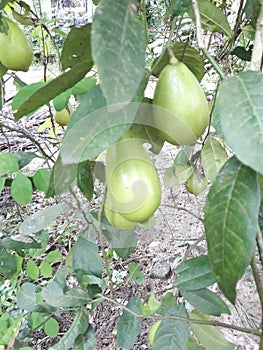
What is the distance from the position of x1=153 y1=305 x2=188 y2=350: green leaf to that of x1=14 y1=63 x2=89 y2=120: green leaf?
435 mm

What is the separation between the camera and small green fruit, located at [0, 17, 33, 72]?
789 millimetres

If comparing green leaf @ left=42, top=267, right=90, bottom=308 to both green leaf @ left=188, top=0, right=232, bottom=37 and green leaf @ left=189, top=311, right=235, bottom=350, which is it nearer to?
green leaf @ left=189, top=311, right=235, bottom=350

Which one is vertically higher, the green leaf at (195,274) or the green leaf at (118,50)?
the green leaf at (118,50)

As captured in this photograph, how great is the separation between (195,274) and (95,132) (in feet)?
1.29

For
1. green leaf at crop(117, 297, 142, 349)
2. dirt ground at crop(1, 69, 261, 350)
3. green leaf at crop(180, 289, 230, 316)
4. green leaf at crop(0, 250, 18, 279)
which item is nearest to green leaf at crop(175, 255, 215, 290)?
green leaf at crop(180, 289, 230, 316)

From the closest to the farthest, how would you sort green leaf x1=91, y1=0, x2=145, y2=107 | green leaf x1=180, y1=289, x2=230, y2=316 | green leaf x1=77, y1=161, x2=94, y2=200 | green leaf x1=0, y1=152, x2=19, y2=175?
green leaf x1=91, y1=0, x2=145, y2=107 → green leaf x1=77, y1=161, x2=94, y2=200 → green leaf x1=180, y1=289, x2=230, y2=316 → green leaf x1=0, y1=152, x2=19, y2=175

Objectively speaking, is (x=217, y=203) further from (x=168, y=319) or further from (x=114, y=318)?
(x=114, y=318)

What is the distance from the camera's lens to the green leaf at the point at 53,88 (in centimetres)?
38

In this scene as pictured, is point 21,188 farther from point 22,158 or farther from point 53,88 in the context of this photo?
point 53,88

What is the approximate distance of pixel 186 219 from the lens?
1893 mm

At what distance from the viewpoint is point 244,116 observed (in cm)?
34

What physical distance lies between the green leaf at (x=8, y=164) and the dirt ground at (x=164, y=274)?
0.55m

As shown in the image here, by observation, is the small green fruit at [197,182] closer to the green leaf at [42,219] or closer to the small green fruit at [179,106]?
the green leaf at [42,219]

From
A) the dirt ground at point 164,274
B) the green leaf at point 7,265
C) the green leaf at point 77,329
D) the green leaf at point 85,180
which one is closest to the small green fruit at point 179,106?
the green leaf at point 85,180
